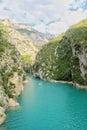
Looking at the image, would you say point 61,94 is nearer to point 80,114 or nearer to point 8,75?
point 8,75

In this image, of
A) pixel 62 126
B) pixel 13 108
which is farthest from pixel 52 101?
pixel 62 126

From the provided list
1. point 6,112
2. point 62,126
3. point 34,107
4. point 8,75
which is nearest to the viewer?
point 62,126

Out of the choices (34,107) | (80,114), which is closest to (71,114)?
(80,114)

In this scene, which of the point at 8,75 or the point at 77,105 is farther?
the point at 8,75

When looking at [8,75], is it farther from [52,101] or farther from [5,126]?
[5,126]

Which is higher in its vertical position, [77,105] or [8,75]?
[8,75]

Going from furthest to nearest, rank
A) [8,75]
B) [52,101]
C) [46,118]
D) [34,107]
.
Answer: [8,75] → [52,101] → [34,107] → [46,118]
